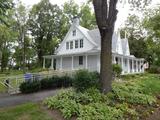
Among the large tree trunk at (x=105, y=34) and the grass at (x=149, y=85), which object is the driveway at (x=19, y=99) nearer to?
the large tree trunk at (x=105, y=34)

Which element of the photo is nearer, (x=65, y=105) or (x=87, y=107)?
(x=87, y=107)

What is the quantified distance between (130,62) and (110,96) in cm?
2728

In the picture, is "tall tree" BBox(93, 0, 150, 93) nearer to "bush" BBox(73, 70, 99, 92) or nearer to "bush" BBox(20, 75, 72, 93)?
Result: "bush" BBox(73, 70, 99, 92)

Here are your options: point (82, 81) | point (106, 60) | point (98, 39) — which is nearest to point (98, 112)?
point (82, 81)

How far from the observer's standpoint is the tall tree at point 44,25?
1816 inches

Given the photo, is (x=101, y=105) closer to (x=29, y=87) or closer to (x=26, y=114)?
(x=26, y=114)

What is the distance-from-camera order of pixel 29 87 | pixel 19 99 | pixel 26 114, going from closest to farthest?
1. pixel 26 114
2. pixel 19 99
3. pixel 29 87

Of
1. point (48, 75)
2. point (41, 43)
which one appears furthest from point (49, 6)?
point (48, 75)

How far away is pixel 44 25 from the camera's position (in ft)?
152

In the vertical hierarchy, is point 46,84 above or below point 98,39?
below

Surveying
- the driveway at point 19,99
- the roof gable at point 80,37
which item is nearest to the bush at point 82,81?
the driveway at point 19,99

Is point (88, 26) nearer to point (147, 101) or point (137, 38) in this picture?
point (137, 38)

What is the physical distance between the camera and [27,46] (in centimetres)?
4819

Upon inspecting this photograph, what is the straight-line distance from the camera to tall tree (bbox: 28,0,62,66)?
46.1 metres
